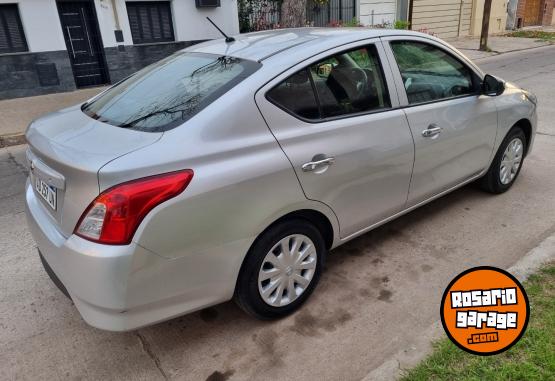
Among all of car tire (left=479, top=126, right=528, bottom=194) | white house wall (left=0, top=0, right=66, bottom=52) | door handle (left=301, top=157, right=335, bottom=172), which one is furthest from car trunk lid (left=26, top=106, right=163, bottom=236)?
white house wall (left=0, top=0, right=66, bottom=52)

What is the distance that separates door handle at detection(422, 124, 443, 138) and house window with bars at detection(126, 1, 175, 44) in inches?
383

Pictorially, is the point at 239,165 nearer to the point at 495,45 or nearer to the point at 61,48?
the point at 61,48

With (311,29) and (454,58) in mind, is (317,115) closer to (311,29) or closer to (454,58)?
(311,29)

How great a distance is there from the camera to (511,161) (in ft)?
14.3

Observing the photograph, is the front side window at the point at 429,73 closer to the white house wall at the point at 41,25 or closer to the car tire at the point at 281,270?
the car tire at the point at 281,270

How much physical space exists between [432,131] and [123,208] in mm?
2257

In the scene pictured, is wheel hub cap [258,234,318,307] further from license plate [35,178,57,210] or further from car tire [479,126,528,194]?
car tire [479,126,528,194]

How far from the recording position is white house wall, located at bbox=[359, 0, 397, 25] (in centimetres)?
1642

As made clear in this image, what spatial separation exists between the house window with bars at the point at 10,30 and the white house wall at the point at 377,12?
1091cm

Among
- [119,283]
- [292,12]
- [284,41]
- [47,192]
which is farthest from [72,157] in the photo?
[292,12]

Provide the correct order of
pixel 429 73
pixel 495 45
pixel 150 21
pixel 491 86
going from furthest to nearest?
pixel 495 45, pixel 150 21, pixel 491 86, pixel 429 73

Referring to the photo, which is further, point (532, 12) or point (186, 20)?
point (532, 12)

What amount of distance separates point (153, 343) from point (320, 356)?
965 millimetres

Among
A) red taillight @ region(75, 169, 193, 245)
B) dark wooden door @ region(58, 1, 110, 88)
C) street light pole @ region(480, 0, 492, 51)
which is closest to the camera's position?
red taillight @ region(75, 169, 193, 245)
